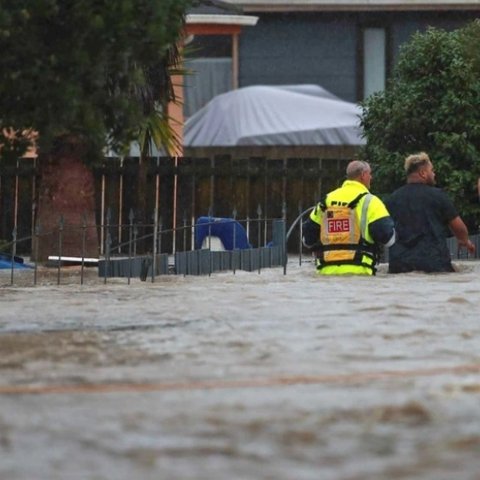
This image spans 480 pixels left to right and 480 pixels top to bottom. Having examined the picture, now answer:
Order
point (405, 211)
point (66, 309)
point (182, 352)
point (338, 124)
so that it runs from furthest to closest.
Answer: point (338, 124) → point (405, 211) → point (66, 309) → point (182, 352)

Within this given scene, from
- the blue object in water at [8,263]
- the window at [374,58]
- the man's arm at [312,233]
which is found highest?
the window at [374,58]

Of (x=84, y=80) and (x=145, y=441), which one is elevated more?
(x=84, y=80)

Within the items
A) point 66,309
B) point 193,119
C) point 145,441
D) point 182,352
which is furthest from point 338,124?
point 145,441

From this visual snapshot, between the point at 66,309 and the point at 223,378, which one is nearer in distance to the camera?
the point at 223,378

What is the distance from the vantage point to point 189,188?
93.8 feet

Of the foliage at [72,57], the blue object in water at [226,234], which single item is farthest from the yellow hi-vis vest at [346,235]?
the foliage at [72,57]

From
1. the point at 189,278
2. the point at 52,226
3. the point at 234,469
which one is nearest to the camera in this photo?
the point at 234,469

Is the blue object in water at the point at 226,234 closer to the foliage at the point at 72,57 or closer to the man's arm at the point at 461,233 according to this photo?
the man's arm at the point at 461,233

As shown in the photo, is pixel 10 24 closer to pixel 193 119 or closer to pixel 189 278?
pixel 189 278

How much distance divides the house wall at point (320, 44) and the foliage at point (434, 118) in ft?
48.2

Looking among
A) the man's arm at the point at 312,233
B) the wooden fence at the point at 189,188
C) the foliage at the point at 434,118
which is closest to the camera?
the man's arm at the point at 312,233

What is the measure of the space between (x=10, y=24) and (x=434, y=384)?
4.92 m

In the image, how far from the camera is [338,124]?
35.4 meters

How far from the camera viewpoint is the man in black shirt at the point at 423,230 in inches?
754
